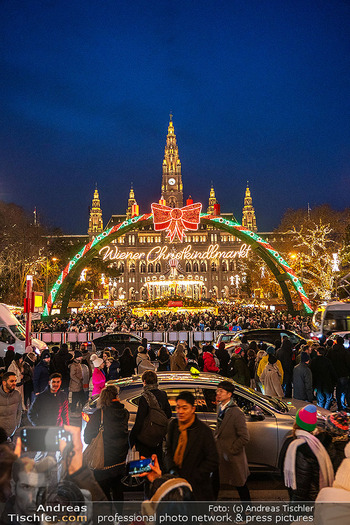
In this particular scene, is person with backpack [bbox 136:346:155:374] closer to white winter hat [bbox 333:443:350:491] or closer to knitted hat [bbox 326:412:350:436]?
knitted hat [bbox 326:412:350:436]

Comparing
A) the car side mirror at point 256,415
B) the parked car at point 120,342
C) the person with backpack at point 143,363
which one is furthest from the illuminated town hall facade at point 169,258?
the car side mirror at point 256,415

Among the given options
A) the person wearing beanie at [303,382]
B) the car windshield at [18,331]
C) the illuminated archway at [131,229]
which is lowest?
the person wearing beanie at [303,382]

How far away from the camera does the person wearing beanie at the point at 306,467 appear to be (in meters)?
3.75

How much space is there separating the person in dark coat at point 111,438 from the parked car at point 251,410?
5.06 ft

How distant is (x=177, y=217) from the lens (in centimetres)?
2736

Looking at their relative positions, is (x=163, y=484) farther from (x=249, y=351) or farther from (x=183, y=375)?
(x=249, y=351)

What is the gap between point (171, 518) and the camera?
2.90 meters

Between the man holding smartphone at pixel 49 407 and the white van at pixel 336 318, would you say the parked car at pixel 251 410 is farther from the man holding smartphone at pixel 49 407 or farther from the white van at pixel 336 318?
the white van at pixel 336 318

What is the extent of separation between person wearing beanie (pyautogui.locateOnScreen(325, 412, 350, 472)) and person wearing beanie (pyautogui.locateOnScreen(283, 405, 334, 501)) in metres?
1.37

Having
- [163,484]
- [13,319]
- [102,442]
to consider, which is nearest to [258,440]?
[102,442]

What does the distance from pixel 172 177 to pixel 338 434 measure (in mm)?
125621

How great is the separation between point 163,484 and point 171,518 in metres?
0.21

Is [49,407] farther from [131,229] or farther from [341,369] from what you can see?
Result: [131,229]

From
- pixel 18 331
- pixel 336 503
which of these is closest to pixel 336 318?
pixel 18 331
